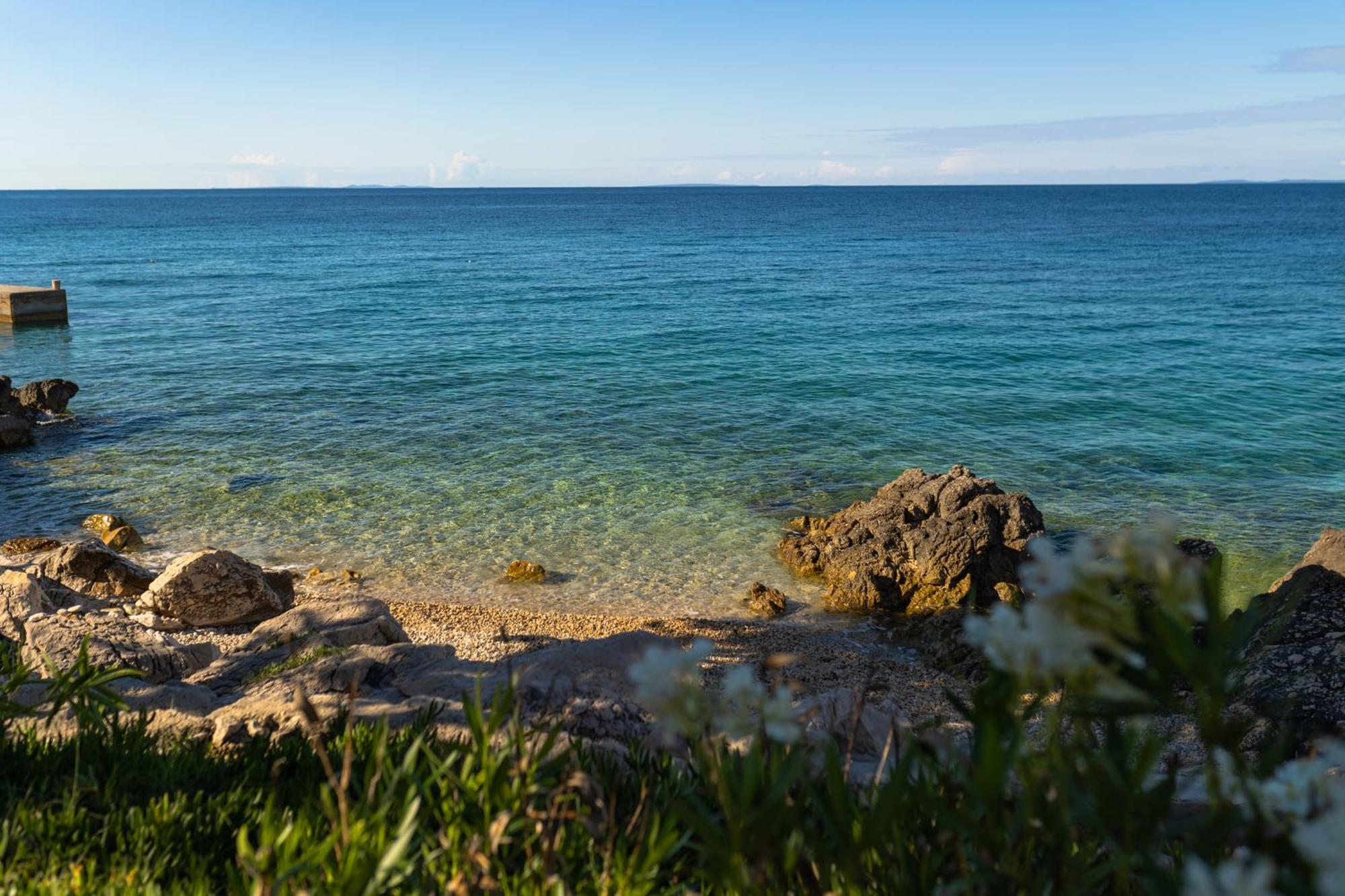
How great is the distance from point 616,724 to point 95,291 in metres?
48.2

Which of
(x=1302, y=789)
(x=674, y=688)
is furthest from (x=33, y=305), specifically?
(x=1302, y=789)

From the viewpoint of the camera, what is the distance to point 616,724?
5.60 meters

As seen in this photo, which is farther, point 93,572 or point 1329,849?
point 93,572

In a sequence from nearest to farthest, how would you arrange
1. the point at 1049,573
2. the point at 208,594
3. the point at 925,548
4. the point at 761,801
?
the point at 1049,573 < the point at 761,801 < the point at 208,594 < the point at 925,548

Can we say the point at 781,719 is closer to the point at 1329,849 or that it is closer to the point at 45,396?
the point at 1329,849

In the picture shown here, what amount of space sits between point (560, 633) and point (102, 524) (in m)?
8.20

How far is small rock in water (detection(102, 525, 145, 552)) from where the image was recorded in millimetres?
14008

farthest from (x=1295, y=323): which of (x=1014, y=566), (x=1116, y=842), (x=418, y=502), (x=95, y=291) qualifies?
(x=95, y=291)

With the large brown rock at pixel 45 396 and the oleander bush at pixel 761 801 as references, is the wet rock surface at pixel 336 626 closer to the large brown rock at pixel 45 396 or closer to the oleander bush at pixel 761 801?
the oleander bush at pixel 761 801

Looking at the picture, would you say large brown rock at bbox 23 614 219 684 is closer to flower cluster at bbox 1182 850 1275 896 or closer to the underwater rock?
the underwater rock

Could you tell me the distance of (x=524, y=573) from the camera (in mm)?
13266

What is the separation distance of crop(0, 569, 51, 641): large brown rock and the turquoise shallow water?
4.42 metres

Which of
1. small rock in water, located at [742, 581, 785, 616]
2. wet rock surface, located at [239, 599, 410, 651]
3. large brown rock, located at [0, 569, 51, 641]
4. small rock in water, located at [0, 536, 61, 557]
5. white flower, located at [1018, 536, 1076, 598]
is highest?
white flower, located at [1018, 536, 1076, 598]

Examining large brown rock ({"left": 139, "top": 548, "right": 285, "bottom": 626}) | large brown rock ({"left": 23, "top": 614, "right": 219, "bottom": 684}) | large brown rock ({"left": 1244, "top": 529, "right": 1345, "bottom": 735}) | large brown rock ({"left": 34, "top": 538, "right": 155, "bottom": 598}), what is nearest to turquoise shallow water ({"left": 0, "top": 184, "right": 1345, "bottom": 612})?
large brown rock ({"left": 34, "top": 538, "right": 155, "bottom": 598})
